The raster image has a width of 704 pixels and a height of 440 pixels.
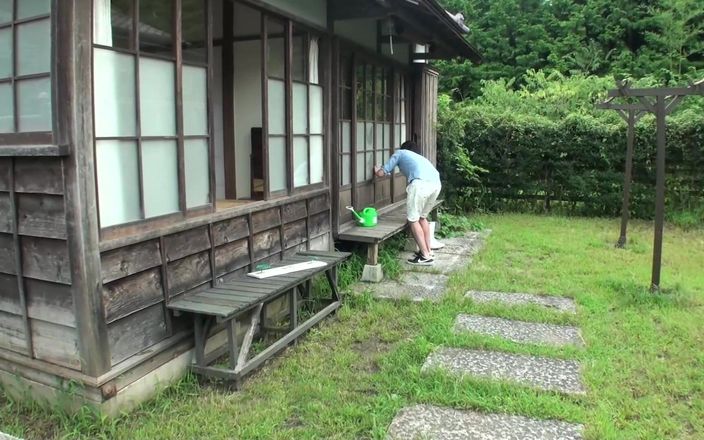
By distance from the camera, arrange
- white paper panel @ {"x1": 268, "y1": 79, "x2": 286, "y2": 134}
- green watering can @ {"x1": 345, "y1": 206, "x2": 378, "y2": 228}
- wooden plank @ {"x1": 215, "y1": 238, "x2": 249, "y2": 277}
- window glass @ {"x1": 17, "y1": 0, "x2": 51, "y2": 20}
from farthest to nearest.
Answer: green watering can @ {"x1": 345, "y1": 206, "x2": 378, "y2": 228}
white paper panel @ {"x1": 268, "y1": 79, "x2": 286, "y2": 134}
wooden plank @ {"x1": 215, "y1": 238, "x2": 249, "y2": 277}
window glass @ {"x1": 17, "y1": 0, "x2": 51, "y2": 20}

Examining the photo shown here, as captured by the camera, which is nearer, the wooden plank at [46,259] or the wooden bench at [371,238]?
the wooden plank at [46,259]

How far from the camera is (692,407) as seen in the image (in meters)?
3.27

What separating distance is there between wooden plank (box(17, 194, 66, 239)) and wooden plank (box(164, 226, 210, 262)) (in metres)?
0.62

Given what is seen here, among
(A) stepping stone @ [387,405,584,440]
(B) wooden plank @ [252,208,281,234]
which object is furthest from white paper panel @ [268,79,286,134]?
(A) stepping stone @ [387,405,584,440]

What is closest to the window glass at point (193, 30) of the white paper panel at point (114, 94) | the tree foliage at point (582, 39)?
the white paper panel at point (114, 94)

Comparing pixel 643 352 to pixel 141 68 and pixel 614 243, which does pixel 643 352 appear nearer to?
pixel 141 68

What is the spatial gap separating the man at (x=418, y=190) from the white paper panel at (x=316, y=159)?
1363 mm

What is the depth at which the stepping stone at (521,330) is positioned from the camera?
171 inches

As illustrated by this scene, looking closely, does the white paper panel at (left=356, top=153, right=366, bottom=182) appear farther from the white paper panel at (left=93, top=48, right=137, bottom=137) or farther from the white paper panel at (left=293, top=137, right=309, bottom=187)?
the white paper panel at (left=93, top=48, right=137, bottom=137)

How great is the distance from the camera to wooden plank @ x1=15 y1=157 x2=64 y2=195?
289 cm

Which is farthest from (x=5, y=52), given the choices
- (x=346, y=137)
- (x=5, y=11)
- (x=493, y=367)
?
(x=346, y=137)

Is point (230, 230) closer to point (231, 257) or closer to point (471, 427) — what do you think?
point (231, 257)

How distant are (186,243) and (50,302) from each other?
2.75ft

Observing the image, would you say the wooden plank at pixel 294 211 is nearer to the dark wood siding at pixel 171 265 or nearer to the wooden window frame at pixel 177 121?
the dark wood siding at pixel 171 265
